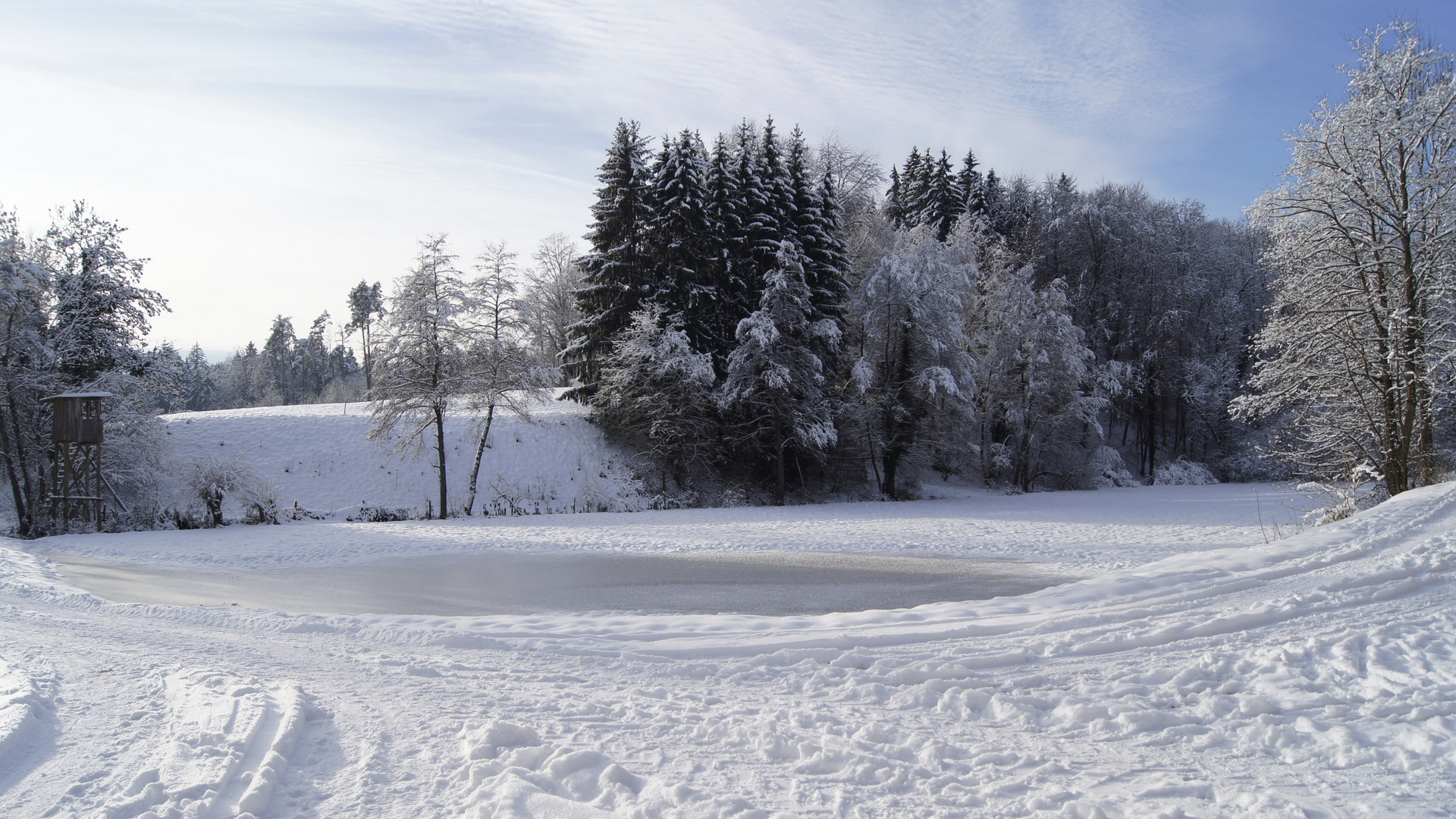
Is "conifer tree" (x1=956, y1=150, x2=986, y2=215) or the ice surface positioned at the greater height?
"conifer tree" (x1=956, y1=150, x2=986, y2=215)

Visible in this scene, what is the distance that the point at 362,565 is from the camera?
13453mm

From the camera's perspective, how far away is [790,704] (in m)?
5.21

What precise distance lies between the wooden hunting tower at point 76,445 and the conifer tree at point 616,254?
612 inches

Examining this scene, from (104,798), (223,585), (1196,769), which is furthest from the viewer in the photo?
(223,585)

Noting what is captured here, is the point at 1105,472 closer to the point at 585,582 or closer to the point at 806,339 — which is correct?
the point at 806,339

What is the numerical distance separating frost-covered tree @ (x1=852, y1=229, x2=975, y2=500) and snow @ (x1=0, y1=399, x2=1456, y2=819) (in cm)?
1956

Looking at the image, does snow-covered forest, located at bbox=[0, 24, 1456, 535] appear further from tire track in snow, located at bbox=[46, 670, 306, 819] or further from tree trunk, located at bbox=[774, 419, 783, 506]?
tire track in snow, located at bbox=[46, 670, 306, 819]

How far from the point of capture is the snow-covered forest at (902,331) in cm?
1350

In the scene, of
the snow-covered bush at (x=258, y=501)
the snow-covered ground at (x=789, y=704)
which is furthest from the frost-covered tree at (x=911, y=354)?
the snow-covered bush at (x=258, y=501)

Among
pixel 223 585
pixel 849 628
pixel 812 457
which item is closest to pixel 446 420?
pixel 812 457

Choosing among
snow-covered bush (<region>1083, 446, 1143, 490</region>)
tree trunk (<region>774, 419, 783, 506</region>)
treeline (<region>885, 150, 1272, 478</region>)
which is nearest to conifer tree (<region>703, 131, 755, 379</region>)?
tree trunk (<region>774, 419, 783, 506</region>)

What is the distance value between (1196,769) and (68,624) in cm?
1062

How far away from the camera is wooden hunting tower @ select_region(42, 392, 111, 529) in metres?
19.2

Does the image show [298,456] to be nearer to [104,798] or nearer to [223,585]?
[223,585]
